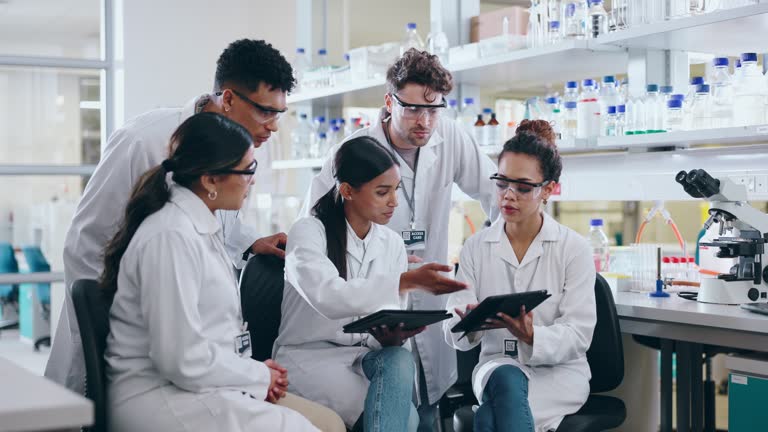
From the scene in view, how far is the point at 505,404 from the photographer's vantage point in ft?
6.90

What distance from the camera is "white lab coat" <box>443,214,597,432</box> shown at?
219cm

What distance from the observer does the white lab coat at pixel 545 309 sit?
2.19 m

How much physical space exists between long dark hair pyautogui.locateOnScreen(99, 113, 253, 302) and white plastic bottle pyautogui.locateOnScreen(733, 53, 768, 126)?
65.9 inches

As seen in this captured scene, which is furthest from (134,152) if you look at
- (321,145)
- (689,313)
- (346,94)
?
(321,145)

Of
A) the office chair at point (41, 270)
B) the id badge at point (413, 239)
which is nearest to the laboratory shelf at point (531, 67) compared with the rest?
the id badge at point (413, 239)

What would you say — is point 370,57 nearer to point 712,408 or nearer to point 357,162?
point 357,162

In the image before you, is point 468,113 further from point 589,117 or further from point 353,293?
point 353,293

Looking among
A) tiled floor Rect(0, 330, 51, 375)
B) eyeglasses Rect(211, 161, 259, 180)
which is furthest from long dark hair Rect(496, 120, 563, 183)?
tiled floor Rect(0, 330, 51, 375)

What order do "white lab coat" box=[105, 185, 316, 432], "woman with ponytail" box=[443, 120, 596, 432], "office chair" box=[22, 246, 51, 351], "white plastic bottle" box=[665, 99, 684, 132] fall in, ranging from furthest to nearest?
"office chair" box=[22, 246, 51, 351]
"white plastic bottle" box=[665, 99, 684, 132]
"woman with ponytail" box=[443, 120, 596, 432]
"white lab coat" box=[105, 185, 316, 432]

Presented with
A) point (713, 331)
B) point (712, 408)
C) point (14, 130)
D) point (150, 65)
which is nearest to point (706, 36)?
point (713, 331)

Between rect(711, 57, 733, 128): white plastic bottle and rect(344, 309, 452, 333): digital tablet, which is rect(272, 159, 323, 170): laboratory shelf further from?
rect(344, 309, 452, 333): digital tablet

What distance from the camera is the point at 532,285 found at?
238cm

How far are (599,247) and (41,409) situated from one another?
2.33 meters

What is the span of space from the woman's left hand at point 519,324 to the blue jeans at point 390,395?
26 cm
